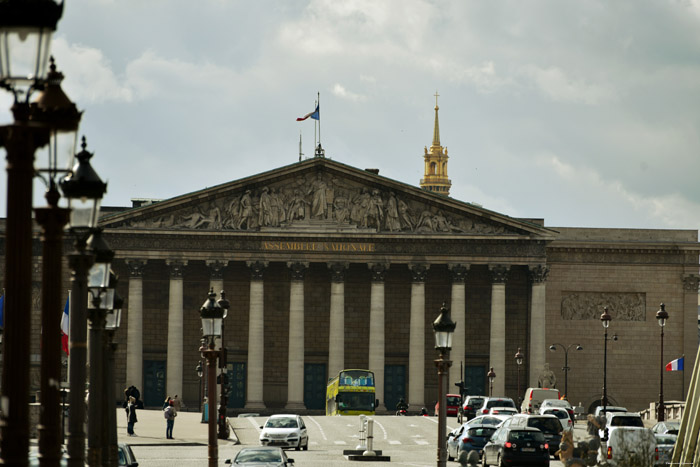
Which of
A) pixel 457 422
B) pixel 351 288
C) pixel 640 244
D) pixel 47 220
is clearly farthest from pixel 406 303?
pixel 47 220

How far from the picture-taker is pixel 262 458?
3753 cm

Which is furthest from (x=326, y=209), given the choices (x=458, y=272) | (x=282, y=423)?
(x=282, y=423)

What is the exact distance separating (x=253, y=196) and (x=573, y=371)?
24206mm

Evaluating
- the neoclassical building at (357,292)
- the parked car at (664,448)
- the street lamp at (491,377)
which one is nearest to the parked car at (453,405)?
the street lamp at (491,377)

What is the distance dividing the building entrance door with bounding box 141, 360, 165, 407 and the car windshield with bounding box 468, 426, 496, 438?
148 feet

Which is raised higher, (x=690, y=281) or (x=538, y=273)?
(x=538, y=273)

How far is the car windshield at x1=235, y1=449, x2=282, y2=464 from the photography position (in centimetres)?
3741

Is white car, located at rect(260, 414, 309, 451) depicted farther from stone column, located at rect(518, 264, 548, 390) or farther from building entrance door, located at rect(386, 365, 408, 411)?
stone column, located at rect(518, 264, 548, 390)

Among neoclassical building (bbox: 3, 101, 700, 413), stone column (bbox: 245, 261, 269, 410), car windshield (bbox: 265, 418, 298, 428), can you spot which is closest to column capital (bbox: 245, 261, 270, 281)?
stone column (bbox: 245, 261, 269, 410)

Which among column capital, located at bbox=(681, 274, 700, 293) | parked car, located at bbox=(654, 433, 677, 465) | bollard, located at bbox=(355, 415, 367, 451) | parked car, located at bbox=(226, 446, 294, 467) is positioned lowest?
bollard, located at bbox=(355, 415, 367, 451)

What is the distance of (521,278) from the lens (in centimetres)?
9369

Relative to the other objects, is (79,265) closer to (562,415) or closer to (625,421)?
(625,421)

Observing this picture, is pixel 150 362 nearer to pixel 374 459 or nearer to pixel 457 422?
pixel 457 422

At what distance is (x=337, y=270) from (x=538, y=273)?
12.5 m
